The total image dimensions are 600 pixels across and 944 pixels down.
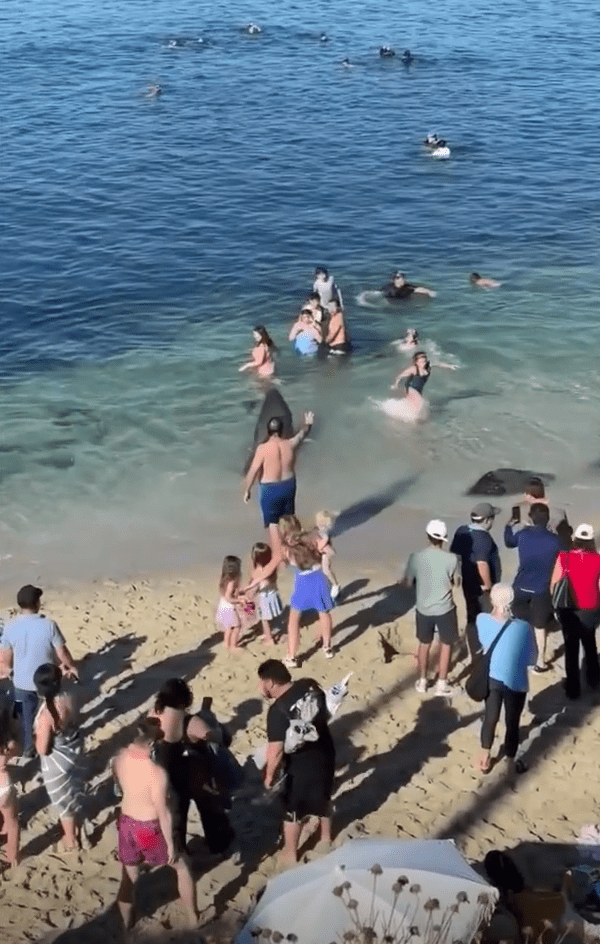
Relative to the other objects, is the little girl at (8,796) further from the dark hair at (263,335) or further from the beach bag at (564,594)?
the dark hair at (263,335)

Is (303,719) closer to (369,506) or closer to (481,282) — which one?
(369,506)

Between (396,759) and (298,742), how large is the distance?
2488 millimetres

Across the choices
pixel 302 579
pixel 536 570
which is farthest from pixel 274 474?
pixel 536 570

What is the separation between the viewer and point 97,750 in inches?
400

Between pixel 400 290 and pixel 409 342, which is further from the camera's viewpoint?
pixel 400 290

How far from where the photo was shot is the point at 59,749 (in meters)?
8.34

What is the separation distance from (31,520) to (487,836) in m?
9.10

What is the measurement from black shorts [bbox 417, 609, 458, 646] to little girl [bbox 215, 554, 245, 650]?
1.99 metres

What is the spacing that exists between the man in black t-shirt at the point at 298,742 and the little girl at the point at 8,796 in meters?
1.97

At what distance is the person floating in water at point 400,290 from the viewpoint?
23328mm

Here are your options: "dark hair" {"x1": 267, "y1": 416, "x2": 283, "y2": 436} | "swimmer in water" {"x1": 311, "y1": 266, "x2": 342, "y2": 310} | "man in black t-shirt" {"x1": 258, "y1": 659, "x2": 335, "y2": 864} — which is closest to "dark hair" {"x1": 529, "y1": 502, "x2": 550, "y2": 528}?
"dark hair" {"x1": 267, "y1": 416, "x2": 283, "y2": 436}

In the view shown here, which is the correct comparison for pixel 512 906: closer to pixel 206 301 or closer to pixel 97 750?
pixel 97 750

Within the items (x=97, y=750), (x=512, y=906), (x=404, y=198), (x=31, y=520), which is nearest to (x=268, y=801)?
(x=97, y=750)

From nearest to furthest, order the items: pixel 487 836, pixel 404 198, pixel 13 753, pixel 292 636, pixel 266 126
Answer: pixel 13 753 < pixel 487 836 < pixel 292 636 < pixel 404 198 < pixel 266 126
